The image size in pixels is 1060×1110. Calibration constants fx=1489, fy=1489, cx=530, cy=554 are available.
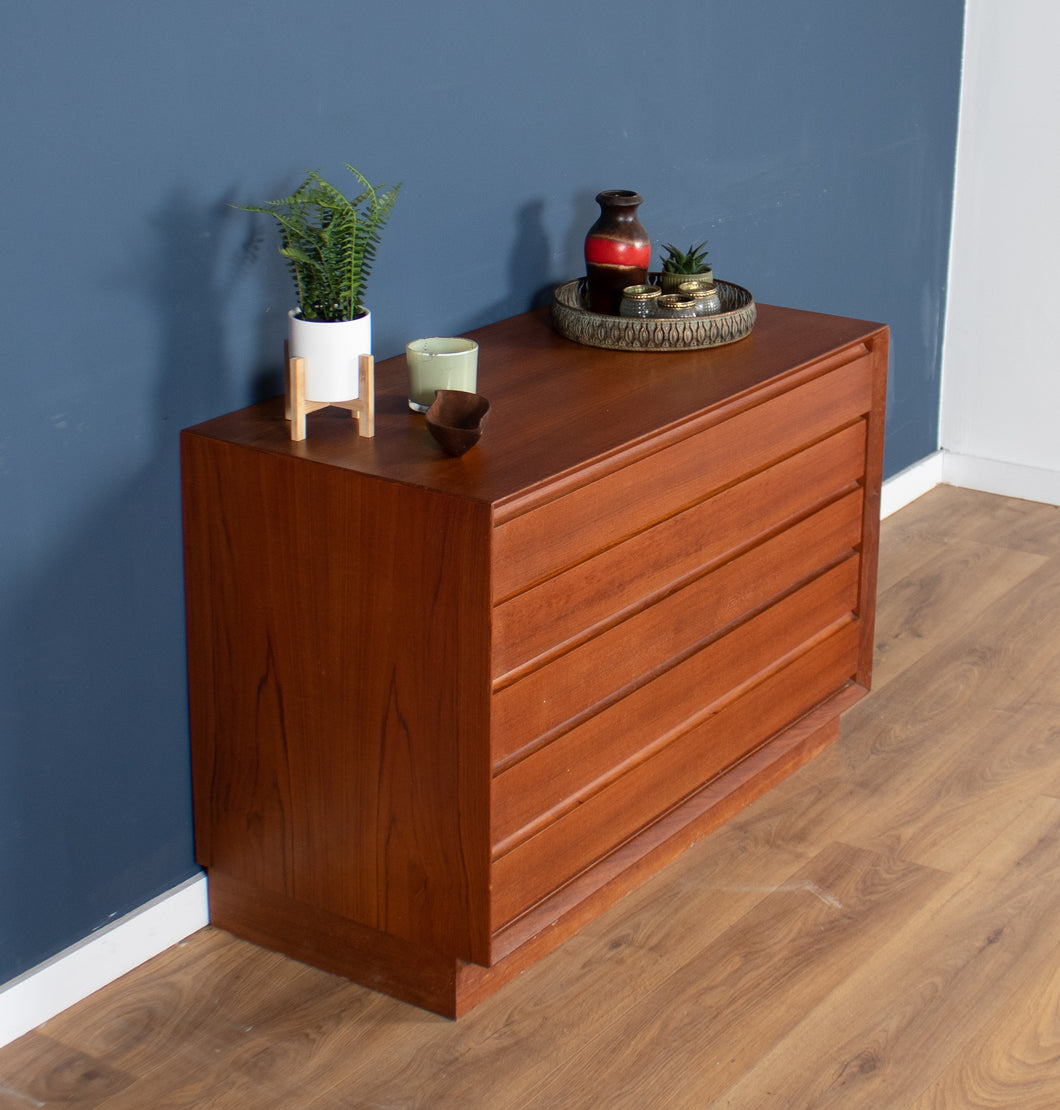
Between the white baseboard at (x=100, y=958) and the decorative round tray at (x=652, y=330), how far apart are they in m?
0.95

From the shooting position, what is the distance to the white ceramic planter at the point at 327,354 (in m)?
1.79

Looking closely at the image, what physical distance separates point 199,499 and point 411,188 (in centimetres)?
58

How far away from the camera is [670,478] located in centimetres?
192

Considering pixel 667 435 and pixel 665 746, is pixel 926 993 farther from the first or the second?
pixel 667 435

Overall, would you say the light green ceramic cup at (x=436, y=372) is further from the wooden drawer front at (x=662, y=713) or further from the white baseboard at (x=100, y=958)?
the white baseboard at (x=100, y=958)

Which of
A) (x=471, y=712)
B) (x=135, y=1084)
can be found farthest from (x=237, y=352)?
(x=135, y=1084)

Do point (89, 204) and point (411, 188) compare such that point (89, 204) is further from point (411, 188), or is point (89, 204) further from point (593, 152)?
point (593, 152)

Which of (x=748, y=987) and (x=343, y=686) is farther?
(x=748, y=987)

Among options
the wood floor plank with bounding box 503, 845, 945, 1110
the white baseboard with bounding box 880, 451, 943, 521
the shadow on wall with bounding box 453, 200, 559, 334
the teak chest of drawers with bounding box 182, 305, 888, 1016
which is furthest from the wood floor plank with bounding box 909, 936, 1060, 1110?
the white baseboard with bounding box 880, 451, 943, 521

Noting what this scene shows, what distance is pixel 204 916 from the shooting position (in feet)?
6.72

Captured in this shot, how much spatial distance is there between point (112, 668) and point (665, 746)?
753 millimetres

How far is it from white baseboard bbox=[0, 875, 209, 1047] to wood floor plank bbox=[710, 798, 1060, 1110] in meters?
0.76

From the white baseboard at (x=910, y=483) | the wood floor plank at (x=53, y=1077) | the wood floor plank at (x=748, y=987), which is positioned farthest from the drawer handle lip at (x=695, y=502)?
the white baseboard at (x=910, y=483)

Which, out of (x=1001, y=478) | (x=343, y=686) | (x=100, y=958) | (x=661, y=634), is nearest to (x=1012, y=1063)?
(x=661, y=634)
